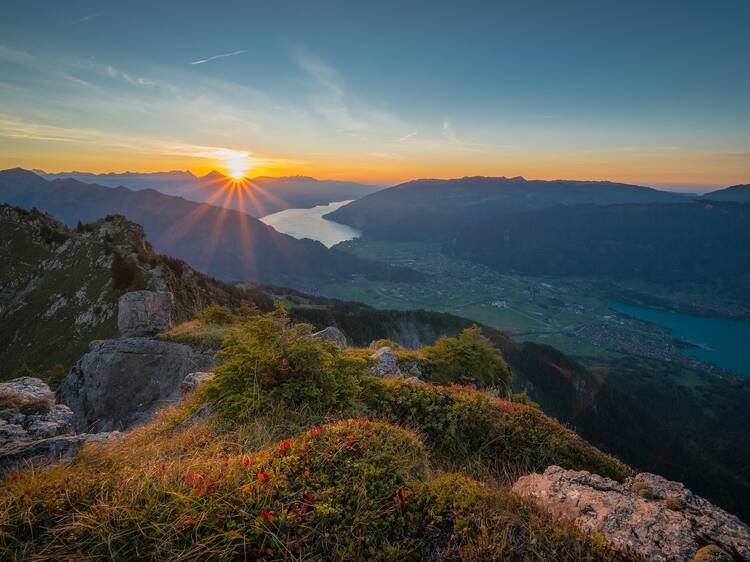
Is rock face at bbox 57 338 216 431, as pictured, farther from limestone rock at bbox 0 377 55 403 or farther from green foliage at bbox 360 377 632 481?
green foliage at bbox 360 377 632 481

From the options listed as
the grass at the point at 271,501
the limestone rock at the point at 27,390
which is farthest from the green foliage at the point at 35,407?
the grass at the point at 271,501

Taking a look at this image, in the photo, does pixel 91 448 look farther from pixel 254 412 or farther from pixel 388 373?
pixel 388 373

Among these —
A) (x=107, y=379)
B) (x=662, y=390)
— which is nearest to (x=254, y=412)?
(x=107, y=379)

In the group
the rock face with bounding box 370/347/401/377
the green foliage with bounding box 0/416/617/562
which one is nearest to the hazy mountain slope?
the rock face with bounding box 370/347/401/377

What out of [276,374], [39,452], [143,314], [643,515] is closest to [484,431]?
[643,515]

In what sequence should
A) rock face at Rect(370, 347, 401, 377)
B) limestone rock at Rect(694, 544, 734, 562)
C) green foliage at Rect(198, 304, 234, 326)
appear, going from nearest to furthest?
limestone rock at Rect(694, 544, 734, 562) → rock face at Rect(370, 347, 401, 377) → green foliage at Rect(198, 304, 234, 326)

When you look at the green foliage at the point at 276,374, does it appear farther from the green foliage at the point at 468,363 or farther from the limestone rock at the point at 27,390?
the green foliage at the point at 468,363

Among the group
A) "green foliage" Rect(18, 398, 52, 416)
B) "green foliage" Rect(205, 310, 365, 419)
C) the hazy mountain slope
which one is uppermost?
"green foliage" Rect(205, 310, 365, 419)

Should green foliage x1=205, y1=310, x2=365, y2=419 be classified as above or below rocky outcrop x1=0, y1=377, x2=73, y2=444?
above
